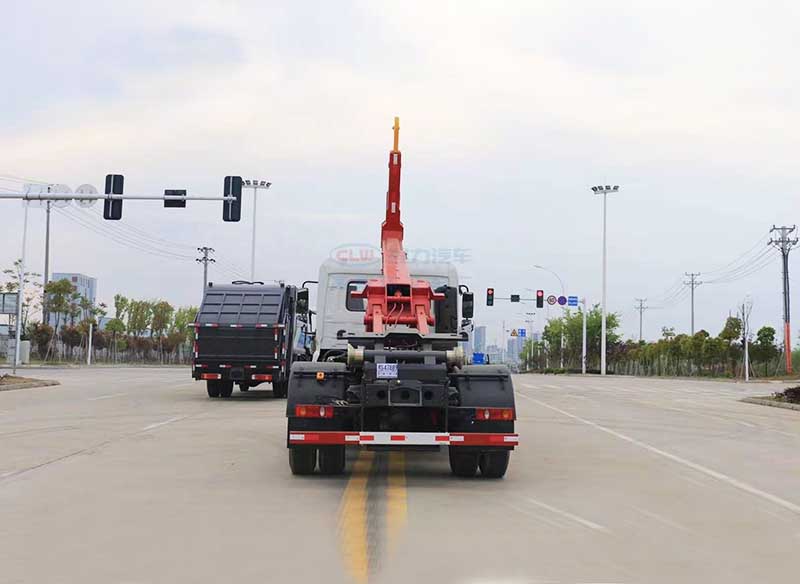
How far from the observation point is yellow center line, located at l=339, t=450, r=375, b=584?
240 inches

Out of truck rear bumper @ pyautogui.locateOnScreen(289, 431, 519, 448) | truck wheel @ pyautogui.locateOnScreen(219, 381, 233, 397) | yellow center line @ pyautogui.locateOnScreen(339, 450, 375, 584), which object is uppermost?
truck rear bumper @ pyautogui.locateOnScreen(289, 431, 519, 448)

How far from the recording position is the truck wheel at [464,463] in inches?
401

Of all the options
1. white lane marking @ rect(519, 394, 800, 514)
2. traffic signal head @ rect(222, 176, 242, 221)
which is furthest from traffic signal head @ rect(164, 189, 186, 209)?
white lane marking @ rect(519, 394, 800, 514)

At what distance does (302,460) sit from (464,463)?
1.83 meters

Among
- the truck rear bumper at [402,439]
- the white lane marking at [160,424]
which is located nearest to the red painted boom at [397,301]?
the truck rear bumper at [402,439]

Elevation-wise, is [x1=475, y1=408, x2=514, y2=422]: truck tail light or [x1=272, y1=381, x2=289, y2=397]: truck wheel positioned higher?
[x1=475, y1=408, x2=514, y2=422]: truck tail light

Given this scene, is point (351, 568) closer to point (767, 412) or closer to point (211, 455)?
point (211, 455)

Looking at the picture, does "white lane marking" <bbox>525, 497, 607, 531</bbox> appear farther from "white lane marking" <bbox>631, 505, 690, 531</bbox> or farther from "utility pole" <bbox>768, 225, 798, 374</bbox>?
"utility pole" <bbox>768, 225, 798, 374</bbox>

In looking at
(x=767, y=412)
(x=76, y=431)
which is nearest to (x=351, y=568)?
(x=76, y=431)

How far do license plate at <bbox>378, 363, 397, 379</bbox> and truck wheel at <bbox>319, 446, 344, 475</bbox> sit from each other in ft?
4.04

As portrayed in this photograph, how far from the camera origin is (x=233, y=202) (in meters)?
29.8

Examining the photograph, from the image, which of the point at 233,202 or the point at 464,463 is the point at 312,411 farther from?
the point at 233,202

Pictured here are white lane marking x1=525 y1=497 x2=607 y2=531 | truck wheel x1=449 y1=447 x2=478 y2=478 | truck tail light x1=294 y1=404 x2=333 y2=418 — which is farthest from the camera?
truck wheel x1=449 y1=447 x2=478 y2=478

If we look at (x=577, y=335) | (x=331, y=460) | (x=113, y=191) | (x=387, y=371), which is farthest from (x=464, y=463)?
(x=577, y=335)
